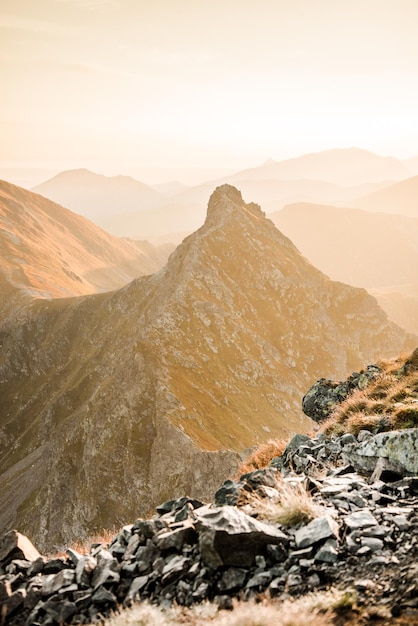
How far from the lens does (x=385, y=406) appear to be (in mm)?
13305

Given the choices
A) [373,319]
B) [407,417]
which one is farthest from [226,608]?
[373,319]

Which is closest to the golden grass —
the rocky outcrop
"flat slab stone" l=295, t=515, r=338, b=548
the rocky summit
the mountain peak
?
the rocky outcrop

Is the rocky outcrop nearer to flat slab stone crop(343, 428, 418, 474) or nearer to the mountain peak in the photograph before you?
flat slab stone crop(343, 428, 418, 474)

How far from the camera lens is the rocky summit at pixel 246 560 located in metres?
6.12

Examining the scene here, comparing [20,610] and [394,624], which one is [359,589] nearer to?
[394,624]

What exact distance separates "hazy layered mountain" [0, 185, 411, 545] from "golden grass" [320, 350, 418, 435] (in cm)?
4310

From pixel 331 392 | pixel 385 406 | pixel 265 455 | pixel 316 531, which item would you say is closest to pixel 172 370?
pixel 331 392

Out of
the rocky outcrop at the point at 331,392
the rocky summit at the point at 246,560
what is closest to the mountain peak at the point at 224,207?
the rocky outcrop at the point at 331,392

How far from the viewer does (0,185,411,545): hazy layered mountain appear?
6631 cm

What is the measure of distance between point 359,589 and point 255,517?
278cm

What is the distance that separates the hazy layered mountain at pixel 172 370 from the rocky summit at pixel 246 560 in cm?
4881

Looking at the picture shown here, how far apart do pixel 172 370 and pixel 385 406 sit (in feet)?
214

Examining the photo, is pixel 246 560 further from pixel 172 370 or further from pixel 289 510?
pixel 172 370

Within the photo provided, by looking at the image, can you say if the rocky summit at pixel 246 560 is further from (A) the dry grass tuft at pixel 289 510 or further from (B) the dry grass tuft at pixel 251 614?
(B) the dry grass tuft at pixel 251 614
